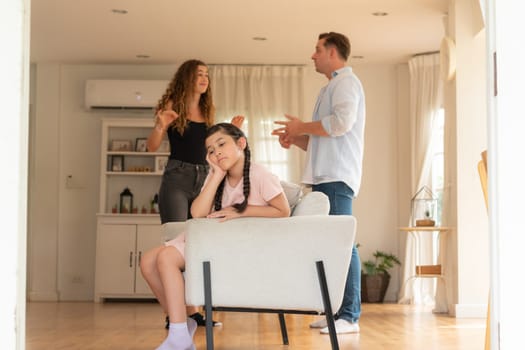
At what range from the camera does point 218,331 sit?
15.1 feet

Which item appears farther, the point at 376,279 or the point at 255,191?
the point at 376,279

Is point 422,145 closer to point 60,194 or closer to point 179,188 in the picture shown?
point 60,194

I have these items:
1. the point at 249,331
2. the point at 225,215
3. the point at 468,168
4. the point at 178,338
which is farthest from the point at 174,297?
the point at 468,168

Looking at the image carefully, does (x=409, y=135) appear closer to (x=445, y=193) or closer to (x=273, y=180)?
(x=445, y=193)

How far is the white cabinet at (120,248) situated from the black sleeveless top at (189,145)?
146 inches

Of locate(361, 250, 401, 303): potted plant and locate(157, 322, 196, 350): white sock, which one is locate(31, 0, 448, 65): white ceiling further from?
locate(157, 322, 196, 350): white sock

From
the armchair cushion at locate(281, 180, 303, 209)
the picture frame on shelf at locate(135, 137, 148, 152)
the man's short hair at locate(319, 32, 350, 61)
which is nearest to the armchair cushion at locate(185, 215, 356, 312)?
the armchair cushion at locate(281, 180, 303, 209)

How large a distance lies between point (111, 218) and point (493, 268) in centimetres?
661

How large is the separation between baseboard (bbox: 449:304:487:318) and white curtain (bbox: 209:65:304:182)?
2946 millimetres

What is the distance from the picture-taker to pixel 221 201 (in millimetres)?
3285

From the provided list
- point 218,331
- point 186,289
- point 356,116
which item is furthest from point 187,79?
point 186,289

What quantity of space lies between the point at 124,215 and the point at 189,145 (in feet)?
12.5

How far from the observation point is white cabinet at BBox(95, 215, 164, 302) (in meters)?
8.05

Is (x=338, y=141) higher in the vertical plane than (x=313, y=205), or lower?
higher
